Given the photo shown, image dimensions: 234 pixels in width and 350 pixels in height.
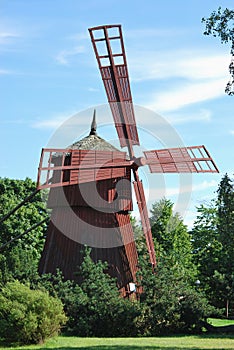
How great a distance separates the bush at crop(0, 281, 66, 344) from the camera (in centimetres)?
1634

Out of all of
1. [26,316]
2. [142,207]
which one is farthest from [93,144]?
[26,316]

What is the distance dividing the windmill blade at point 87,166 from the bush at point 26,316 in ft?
13.0

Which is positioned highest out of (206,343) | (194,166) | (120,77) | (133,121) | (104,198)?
(120,77)

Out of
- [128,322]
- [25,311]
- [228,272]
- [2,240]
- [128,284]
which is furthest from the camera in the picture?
[2,240]

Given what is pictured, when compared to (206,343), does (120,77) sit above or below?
above

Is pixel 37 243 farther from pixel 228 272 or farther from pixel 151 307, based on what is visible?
pixel 151 307

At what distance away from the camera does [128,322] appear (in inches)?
758

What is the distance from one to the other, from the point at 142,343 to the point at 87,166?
616 cm

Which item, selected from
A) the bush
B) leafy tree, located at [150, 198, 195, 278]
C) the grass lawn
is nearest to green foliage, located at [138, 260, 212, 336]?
the grass lawn

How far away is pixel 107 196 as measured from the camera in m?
21.3

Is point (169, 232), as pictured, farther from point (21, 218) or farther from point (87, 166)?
point (87, 166)

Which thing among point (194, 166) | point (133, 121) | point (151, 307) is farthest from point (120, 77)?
point (151, 307)

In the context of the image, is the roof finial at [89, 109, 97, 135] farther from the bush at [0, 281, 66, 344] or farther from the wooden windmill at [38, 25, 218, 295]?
the bush at [0, 281, 66, 344]

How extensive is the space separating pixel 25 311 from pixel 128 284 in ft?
17.5
